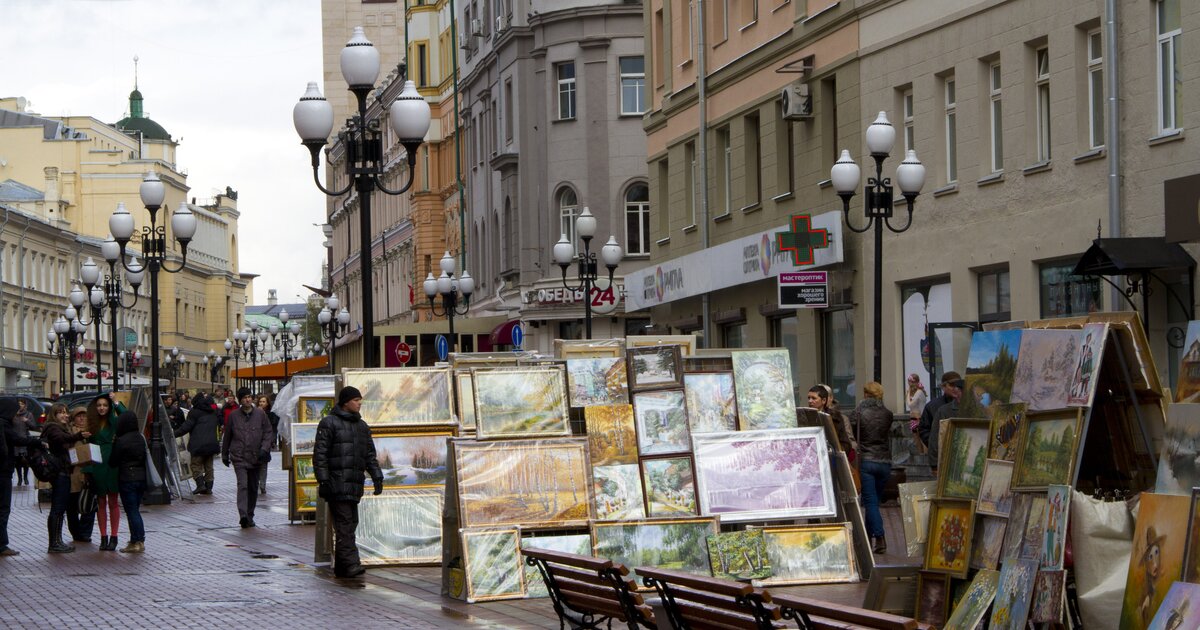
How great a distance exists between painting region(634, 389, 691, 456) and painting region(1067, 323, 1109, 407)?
20.2ft

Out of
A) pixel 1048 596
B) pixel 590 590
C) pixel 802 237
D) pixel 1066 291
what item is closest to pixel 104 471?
pixel 590 590

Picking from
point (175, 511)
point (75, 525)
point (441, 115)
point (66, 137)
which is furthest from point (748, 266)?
point (66, 137)

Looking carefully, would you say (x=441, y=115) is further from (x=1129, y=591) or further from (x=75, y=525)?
(x=1129, y=591)

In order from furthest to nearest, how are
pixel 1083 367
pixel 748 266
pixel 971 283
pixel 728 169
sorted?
pixel 728 169 → pixel 748 266 → pixel 971 283 → pixel 1083 367

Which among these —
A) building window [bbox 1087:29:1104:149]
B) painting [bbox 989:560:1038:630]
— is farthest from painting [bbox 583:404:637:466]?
building window [bbox 1087:29:1104:149]

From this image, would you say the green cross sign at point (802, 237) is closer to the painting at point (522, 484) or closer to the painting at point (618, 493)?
the painting at point (618, 493)

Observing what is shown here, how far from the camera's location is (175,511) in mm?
29516

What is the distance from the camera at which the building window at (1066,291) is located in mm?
24078

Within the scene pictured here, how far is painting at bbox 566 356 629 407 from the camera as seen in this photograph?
55.4ft

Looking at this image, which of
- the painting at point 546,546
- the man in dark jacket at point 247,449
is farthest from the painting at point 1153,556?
the man in dark jacket at point 247,449

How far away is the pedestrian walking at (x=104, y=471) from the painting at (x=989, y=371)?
12.4 m

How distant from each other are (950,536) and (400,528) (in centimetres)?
Answer: 793

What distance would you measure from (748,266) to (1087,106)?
1187 centimetres

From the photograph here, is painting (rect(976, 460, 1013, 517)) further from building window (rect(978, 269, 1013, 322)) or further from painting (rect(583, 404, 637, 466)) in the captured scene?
building window (rect(978, 269, 1013, 322))
